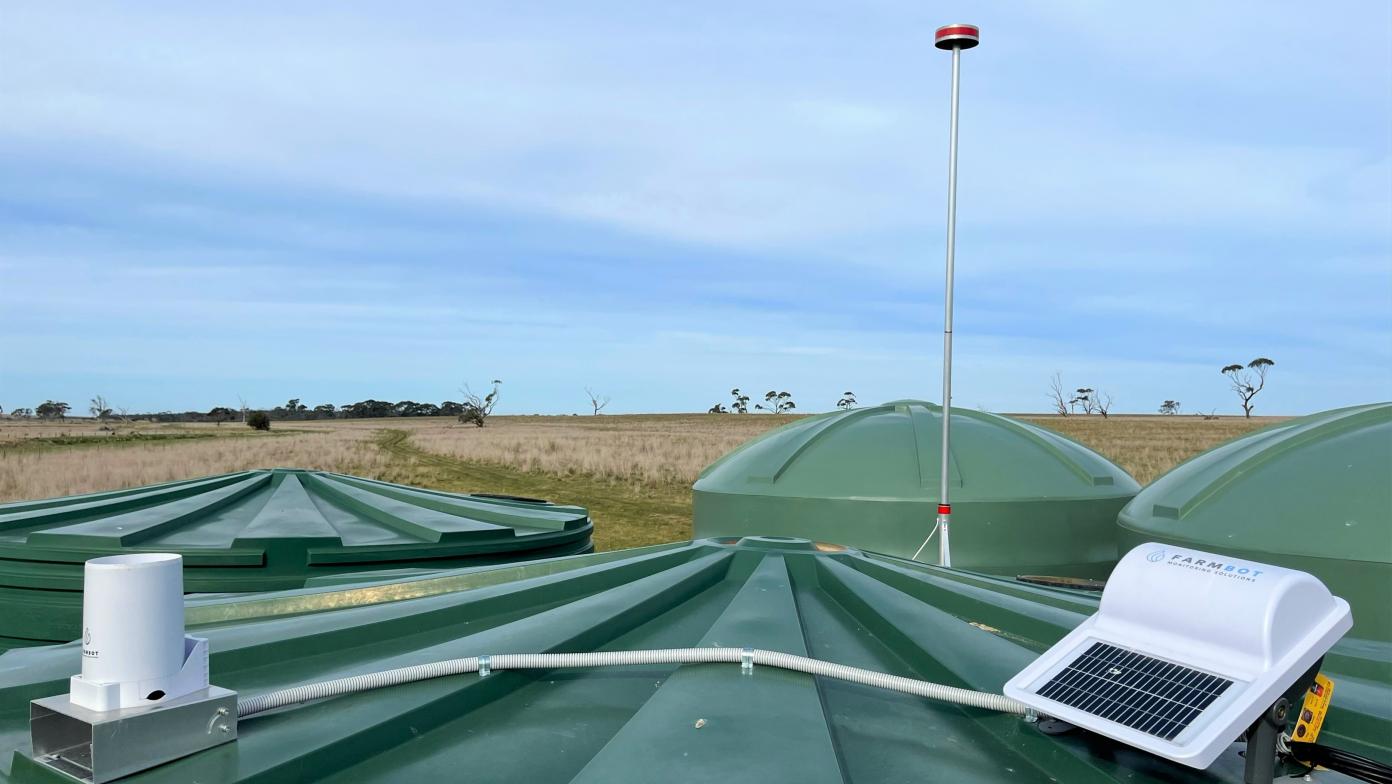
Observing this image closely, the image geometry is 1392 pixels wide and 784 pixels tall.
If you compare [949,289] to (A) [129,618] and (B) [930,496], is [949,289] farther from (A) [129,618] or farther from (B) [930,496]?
(A) [129,618]

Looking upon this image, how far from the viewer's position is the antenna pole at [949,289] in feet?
22.9

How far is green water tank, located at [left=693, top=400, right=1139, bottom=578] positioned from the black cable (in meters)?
5.34

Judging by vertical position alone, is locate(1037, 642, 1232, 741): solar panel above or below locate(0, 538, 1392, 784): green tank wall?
above

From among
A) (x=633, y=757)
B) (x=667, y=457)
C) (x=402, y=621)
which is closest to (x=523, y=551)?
(x=402, y=621)

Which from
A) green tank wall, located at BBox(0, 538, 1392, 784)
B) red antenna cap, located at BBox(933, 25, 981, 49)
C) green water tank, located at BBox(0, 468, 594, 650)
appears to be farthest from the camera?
red antenna cap, located at BBox(933, 25, 981, 49)

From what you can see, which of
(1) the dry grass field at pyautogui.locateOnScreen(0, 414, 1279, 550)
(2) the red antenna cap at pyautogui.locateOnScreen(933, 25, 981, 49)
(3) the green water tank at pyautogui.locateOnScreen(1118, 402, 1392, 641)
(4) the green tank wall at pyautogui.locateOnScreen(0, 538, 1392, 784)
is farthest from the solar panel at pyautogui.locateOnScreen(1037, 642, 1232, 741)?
(1) the dry grass field at pyautogui.locateOnScreen(0, 414, 1279, 550)

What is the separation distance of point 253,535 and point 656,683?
3466 millimetres

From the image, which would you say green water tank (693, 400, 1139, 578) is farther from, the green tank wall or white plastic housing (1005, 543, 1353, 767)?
white plastic housing (1005, 543, 1353, 767)

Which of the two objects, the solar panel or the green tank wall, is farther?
the green tank wall

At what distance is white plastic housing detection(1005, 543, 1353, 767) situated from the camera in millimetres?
1896

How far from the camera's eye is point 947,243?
7.47 metres

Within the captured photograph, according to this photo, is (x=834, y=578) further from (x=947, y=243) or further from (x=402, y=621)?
(x=947, y=243)

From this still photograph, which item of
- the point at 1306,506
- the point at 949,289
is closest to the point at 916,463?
the point at 949,289

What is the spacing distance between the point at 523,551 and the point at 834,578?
2.87 m
